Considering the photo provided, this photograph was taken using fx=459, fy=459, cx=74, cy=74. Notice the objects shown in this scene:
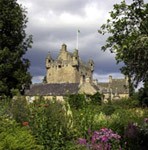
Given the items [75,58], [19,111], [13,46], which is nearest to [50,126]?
[19,111]

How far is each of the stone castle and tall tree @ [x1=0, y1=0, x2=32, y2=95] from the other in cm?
8268

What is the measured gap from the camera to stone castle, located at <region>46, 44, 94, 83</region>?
127125mm

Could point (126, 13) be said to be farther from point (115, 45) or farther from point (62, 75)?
Result: point (62, 75)

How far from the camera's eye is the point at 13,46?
42969 mm

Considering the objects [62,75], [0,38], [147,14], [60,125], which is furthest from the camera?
[62,75]

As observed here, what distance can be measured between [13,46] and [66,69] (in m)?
85.0

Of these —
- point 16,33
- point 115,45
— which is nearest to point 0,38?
point 16,33

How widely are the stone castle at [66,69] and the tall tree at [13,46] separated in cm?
8268

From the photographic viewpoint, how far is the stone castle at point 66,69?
12712 cm

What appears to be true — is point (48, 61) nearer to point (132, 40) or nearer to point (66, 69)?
point (66, 69)

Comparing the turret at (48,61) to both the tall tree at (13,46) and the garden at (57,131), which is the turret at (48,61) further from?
the garden at (57,131)

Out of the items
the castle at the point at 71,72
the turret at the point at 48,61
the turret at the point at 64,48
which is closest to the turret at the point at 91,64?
the castle at the point at 71,72

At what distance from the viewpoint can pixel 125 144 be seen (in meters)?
13.4

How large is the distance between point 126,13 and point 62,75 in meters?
113
